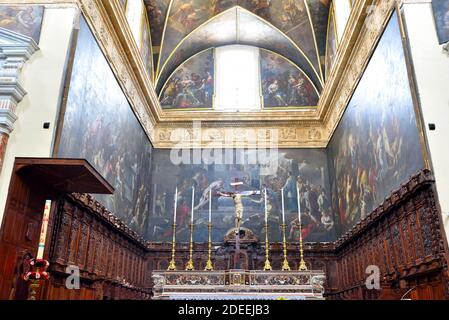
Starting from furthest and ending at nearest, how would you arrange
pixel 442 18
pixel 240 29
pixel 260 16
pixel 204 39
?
pixel 204 39 < pixel 240 29 < pixel 260 16 < pixel 442 18

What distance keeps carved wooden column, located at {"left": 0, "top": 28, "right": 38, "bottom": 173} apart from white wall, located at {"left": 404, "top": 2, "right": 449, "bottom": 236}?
27.6 feet

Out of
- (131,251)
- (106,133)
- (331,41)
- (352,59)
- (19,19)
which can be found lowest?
(131,251)

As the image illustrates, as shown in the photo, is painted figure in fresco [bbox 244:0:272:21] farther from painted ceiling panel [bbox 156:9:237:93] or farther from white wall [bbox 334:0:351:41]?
white wall [bbox 334:0:351:41]

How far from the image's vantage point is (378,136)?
36.0 ft

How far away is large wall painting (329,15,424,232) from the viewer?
29.5 feet

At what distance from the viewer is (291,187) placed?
17.2 meters

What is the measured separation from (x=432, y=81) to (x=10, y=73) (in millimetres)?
8882

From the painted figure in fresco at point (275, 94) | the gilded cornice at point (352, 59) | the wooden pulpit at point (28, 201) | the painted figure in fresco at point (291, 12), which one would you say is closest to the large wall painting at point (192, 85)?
the painted figure in fresco at point (275, 94)

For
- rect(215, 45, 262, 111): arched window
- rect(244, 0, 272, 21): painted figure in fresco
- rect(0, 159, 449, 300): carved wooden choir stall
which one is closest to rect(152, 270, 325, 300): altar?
rect(0, 159, 449, 300): carved wooden choir stall

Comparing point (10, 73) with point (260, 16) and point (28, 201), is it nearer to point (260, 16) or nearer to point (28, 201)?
point (28, 201)

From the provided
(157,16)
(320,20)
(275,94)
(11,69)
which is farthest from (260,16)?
(11,69)

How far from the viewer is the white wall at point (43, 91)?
26.8 ft

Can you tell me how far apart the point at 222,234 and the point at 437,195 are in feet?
Result: 33.7
